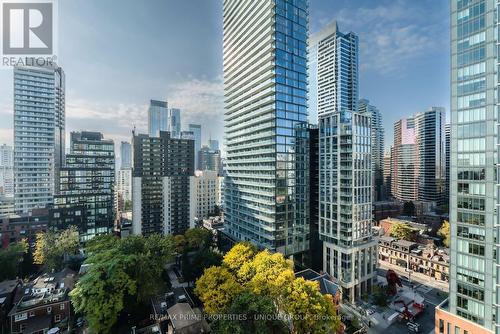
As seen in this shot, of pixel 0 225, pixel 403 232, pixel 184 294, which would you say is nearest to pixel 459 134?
pixel 403 232

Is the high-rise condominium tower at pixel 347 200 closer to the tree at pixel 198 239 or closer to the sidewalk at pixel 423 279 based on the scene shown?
the sidewalk at pixel 423 279

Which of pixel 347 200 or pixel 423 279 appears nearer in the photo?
pixel 347 200

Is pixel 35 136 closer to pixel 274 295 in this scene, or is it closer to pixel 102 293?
pixel 102 293

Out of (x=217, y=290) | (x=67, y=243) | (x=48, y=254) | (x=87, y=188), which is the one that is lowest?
(x=48, y=254)

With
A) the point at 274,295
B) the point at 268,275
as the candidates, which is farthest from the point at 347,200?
the point at 274,295

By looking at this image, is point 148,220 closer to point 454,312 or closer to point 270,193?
point 270,193

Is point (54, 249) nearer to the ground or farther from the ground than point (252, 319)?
nearer to the ground

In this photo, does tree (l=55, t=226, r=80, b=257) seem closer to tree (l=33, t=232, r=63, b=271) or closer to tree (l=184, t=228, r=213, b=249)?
tree (l=33, t=232, r=63, b=271)
